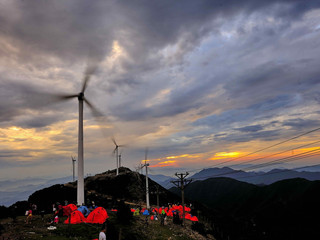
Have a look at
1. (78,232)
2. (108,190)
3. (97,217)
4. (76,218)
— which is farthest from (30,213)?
(108,190)

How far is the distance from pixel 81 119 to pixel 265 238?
8143cm

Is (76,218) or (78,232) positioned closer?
(78,232)

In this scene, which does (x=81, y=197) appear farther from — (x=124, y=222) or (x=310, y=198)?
(x=310, y=198)

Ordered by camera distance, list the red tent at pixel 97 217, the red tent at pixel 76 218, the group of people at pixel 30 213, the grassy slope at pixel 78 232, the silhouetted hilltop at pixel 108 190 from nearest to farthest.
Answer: the grassy slope at pixel 78 232, the group of people at pixel 30 213, the red tent at pixel 76 218, the red tent at pixel 97 217, the silhouetted hilltop at pixel 108 190

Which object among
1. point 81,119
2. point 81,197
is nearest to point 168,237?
point 81,197

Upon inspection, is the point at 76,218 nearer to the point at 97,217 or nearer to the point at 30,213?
the point at 97,217

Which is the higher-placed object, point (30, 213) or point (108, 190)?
point (30, 213)

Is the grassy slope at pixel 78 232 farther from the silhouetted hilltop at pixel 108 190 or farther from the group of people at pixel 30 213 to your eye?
the silhouetted hilltop at pixel 108 190

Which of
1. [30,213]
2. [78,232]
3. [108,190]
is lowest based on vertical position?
[108,190]

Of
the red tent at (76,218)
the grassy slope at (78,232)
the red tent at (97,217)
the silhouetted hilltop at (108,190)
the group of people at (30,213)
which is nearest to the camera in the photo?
the grassy slope at (78,232)

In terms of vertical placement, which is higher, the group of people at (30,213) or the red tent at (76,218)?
the group of people at (30,213)

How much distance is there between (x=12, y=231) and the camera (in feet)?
83.5

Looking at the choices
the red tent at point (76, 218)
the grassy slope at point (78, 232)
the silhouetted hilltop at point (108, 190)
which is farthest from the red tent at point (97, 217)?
the silhouetted hilltop at point (108, 190)

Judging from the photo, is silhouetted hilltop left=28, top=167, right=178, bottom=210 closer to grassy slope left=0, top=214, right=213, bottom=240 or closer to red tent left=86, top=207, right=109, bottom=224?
grassy slope left=0, top=214, right=213, bottom=240
